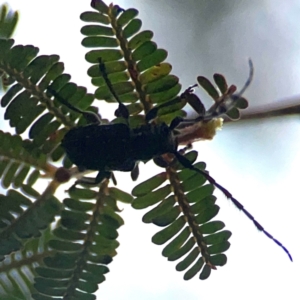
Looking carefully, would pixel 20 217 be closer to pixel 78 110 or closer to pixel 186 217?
pixel 78 110

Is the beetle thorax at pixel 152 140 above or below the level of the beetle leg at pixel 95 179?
above

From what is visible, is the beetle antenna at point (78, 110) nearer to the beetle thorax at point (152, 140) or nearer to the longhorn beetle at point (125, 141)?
the longhorn beetle at point (125, 141)

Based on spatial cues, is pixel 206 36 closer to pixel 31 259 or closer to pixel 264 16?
pixel 264 16

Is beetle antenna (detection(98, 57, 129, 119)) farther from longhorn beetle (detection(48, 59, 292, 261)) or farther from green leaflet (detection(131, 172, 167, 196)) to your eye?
green leaflet (detection(131, 172, 167, 196))

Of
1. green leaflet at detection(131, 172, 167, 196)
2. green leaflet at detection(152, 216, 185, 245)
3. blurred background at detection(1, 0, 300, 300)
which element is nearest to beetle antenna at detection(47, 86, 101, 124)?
green leaflet at detection(131, 172, 167, 196)

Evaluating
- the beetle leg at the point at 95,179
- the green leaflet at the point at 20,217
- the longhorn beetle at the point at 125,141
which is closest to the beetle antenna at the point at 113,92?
the longhorn beetle at the point at 125,141

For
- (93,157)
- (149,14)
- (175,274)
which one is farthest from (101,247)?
(149,14)
